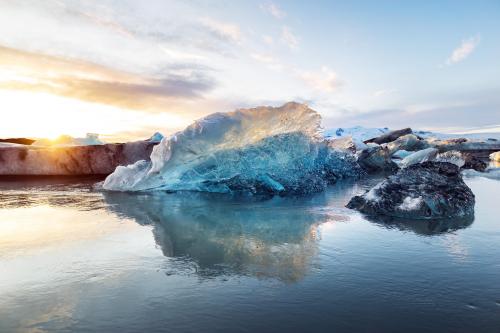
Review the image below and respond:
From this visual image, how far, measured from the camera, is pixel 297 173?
6090 mm

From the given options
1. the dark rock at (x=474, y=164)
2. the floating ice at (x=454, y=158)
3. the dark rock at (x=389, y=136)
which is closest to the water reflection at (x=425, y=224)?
the dark rock at (x=474, y=164)

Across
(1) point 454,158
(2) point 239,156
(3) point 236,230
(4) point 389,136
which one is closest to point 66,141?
(2) point 239,156

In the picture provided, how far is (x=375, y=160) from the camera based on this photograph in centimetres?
1122

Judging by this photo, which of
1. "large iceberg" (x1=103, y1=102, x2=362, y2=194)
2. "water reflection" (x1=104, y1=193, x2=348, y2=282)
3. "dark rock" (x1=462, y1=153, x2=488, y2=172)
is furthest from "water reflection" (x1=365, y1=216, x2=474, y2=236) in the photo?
"dark rock" (x1=462, y1=153, x2=488, y2=172)

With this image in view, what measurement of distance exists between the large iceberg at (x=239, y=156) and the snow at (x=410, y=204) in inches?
87.4

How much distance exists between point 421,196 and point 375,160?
25.9 feet

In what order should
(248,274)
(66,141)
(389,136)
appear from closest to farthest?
(248,274) < (66,141) < (389,136)

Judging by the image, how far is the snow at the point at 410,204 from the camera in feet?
11.6

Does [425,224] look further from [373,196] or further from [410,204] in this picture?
[373,196]

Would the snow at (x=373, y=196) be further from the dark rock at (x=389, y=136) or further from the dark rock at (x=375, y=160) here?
the dark rock at (x=389, y=136)

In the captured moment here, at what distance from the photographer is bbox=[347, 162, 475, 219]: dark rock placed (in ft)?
11.6

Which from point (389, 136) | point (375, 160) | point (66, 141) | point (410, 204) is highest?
point (389, 136)

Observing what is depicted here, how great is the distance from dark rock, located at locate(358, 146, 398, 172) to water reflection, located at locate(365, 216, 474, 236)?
7.74 m

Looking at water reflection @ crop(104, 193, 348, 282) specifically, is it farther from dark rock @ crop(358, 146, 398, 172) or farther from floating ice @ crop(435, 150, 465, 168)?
floating ice @ crop(435, 150, 465, 168)
